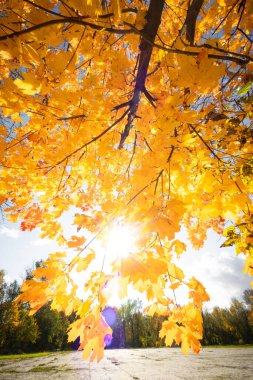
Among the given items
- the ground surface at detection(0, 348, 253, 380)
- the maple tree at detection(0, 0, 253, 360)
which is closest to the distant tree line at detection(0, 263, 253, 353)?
the ground surface at detection(0, 348, 253, 380)

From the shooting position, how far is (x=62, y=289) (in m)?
1.88

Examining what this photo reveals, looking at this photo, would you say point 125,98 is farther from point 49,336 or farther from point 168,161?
point 49,336

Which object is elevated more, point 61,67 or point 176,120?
point 61,67

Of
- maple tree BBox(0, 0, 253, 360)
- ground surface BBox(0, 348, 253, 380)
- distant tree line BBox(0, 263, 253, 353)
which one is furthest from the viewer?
distant tree line BBox(0, 263, 253, 353)

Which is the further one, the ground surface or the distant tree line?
the distant tree line

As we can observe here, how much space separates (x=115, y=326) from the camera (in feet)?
183

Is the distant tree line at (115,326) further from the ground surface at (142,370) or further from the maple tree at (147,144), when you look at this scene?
the maple tree at (147,144)

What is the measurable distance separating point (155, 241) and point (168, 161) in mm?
676

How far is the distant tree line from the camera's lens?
31.2 meters

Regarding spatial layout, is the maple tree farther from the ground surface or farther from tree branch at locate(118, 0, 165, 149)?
the ground surface

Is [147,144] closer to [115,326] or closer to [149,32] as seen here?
[149,32]

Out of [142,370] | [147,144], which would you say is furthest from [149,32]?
[142,370]

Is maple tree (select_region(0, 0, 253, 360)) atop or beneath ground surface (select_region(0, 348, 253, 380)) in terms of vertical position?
atop

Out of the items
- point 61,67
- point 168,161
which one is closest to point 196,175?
point 168,161
